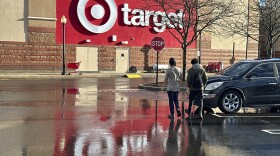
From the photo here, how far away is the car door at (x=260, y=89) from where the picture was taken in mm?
11805

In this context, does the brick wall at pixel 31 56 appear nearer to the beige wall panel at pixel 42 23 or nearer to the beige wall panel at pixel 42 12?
the beige wall panel at pixel 42 23

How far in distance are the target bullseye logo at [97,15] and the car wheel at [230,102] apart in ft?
86.4

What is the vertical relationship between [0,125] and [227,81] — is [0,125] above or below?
below

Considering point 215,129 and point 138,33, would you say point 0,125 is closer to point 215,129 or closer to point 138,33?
point 215,129

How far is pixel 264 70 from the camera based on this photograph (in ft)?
39.5

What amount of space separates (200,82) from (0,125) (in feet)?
17.5

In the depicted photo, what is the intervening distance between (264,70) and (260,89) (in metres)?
0.65

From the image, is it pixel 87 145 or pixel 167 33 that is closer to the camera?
pixel 87 145

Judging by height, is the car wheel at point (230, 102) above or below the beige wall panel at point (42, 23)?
below

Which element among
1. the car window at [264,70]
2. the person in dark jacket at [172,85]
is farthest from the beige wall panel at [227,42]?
Answer: the person in dark jacket at [172,85]

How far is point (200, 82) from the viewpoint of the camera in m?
10.9

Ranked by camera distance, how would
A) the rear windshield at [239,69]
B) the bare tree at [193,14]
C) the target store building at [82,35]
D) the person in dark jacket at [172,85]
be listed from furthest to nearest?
the target store building at [82,35]
the bare tree at [193,14]
the rear windshield at [239,69]
the person in dark jacket at [172,85]

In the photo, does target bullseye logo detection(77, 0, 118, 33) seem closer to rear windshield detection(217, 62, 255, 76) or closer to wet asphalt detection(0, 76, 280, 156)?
wet asphalt detection(0, 76, 280, 156)

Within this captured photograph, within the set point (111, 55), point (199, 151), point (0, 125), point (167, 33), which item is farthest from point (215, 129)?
point (167, 33)
